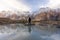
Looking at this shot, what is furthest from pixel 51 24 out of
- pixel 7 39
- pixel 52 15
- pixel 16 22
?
pixel 7 39

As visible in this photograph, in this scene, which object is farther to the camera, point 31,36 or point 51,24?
point 51,24

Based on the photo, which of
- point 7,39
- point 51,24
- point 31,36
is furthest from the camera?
point 51,24

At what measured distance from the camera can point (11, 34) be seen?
2424mm

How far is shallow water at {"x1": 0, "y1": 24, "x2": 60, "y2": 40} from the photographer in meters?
2.25

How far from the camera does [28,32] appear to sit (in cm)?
253

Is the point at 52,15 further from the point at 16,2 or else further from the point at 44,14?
the point at 16,2

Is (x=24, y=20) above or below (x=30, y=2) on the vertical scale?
below

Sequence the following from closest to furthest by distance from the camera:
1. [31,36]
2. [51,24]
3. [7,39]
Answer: [7,39]
[31,36]
[51,24]

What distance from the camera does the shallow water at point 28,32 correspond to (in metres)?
2.25

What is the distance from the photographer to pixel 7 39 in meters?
2.14

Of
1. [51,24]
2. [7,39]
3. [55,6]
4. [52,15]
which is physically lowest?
[7,39]

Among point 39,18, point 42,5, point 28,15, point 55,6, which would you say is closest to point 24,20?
point 28,15

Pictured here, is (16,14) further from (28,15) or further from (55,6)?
(55,6)

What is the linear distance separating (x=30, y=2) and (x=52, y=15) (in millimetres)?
557
